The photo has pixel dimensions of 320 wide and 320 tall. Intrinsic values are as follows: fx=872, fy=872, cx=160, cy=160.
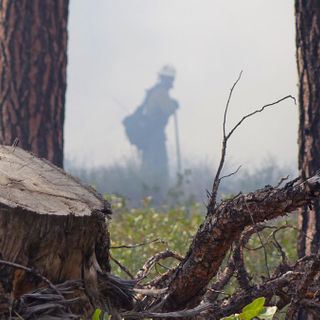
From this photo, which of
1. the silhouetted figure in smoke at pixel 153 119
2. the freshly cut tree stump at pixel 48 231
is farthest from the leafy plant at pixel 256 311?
the silhouetted figure in smoke at pixel 153 119

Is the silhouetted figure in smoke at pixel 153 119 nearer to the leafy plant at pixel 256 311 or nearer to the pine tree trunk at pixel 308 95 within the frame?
the pine tree trunk at pixel 308 95

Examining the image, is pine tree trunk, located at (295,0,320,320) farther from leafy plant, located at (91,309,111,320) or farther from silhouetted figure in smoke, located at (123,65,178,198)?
silhouetted figure in smoke, located at (123,65,178,198)

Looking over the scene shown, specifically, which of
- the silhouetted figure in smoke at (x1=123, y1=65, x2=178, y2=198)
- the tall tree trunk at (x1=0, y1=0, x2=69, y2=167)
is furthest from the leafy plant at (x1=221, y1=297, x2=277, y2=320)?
the silhouetted figure in smoke at (x1=123, y1=65, x2=178, y2=198)

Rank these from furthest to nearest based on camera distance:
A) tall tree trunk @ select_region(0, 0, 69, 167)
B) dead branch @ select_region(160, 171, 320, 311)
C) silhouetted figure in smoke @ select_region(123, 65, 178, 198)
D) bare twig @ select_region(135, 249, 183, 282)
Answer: silhouetted figure in smoke @ select_region(123, 65, 178, 198) → tall tree trunk @ select_region(0, 0, 69, 167) → bare twig @ select_region(135, 249, 183, 282) → dead branch @ select_region(160, 171, 320, 311)

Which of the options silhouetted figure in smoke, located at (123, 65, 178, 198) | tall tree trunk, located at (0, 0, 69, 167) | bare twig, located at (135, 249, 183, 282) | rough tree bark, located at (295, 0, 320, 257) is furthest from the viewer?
silhouetted figure in smoke, located at (123, 65, 178, 198)

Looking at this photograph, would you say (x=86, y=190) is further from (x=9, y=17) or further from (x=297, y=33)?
(x=9, y=17)

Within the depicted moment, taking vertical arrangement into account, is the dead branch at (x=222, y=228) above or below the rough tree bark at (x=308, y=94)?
below

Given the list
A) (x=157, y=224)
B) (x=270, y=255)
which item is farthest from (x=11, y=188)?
(x=157, y=224)

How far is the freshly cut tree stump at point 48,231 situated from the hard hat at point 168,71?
4754 centimetres

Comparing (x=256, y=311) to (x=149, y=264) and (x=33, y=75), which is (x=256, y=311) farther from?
(x=33, y=75)

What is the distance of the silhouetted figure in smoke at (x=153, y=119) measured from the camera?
1971 inches

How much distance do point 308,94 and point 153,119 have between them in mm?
45537

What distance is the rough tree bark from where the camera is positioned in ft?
17.2

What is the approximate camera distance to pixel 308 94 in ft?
17.5
